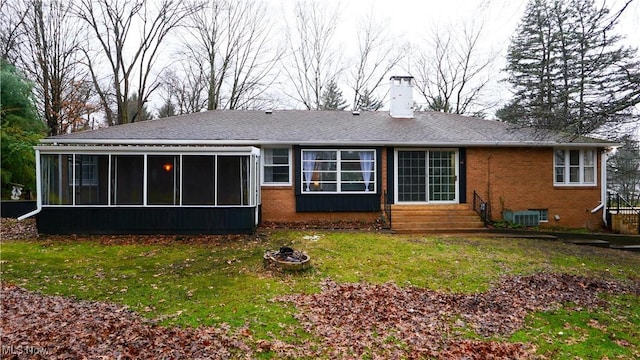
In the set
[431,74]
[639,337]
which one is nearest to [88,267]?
[639,337]

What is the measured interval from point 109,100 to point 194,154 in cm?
1848

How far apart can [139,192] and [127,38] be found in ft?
56.6

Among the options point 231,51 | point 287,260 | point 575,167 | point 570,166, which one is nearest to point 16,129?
point 231,51

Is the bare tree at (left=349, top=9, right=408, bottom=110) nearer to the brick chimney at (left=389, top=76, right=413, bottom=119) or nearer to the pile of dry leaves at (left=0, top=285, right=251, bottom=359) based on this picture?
the brick chimney at (left=389, top=76, right=413, bottom=119)

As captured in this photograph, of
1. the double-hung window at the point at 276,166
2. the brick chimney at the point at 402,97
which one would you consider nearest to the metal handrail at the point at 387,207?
the double-hung window at the point at 276,166

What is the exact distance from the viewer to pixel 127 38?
22.5 metres

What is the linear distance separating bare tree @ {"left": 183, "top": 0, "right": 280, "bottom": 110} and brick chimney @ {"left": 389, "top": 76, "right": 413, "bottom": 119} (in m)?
13.5

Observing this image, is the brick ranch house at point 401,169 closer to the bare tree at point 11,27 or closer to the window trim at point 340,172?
the window trim at point 340,172

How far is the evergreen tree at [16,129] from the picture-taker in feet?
48.4

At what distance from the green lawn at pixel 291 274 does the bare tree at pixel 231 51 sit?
1789cm

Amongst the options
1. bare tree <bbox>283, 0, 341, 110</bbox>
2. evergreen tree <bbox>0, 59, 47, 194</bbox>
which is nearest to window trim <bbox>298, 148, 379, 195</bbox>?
evergreen tree <bbox>0, 59, 47, 194</bbox>

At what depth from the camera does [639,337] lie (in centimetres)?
460

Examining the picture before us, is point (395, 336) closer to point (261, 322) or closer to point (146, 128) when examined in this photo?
point (261, 322)

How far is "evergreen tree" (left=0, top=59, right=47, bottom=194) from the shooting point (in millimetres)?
14758
